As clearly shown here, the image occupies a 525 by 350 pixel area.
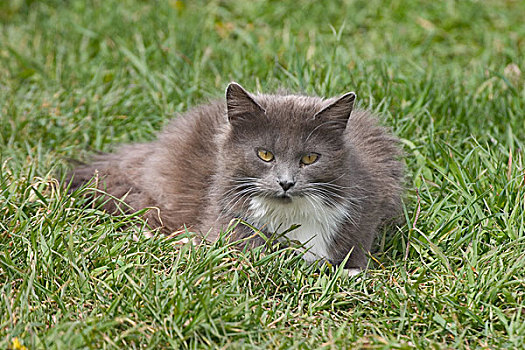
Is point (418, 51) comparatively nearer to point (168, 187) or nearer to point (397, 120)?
point (397, 120)

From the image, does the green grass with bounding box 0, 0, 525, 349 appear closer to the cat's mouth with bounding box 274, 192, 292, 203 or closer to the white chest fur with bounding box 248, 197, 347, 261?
the white chest fur with bounding box 248, 197, 347, 261

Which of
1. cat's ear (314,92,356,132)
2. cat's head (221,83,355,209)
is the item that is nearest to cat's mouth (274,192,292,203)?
cat's head (221,83,355,209)

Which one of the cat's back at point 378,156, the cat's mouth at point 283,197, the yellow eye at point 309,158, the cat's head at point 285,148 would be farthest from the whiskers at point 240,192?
the cat's back at point 378,156

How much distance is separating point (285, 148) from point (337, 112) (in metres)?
0.38

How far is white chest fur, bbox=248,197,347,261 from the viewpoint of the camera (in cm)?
411

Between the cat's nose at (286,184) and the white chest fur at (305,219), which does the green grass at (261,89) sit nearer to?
the white chest fur at (305,219)

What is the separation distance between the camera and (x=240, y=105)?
13.3 feet

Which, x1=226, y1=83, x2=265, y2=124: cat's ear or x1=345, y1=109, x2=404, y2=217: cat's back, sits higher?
x1=226, y1=83, x2=265, y2=124: cat's ear

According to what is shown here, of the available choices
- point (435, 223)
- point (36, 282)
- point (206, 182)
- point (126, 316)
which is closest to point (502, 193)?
point (435, 223)

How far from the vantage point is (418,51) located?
7016 mm

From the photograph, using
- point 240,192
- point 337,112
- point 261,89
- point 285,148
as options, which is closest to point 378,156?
point 337,112

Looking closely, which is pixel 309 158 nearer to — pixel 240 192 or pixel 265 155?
pixel 265 155

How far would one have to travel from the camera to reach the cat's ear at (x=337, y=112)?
13.1 ft

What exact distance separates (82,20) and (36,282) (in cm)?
415
